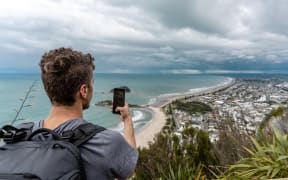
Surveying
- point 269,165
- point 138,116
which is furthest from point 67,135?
point 138,116

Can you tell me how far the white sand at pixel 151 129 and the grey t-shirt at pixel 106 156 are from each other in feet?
69.8

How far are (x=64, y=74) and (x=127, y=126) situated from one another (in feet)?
1.41

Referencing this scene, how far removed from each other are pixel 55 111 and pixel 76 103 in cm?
10

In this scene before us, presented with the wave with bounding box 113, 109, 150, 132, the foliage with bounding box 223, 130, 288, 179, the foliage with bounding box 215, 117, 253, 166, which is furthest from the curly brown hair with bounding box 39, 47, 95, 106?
the wave with bounding box 113, 109, 150, 132

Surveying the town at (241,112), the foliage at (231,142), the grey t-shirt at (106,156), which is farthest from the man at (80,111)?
the town at (241,112)

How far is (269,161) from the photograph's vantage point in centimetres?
273

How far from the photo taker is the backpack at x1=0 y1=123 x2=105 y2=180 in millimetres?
991

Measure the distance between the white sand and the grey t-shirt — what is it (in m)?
21.3

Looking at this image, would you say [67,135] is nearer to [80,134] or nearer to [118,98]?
[80,134]

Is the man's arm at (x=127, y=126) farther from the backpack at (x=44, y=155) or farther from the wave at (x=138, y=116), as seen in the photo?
the wave at (x=138, y=116)

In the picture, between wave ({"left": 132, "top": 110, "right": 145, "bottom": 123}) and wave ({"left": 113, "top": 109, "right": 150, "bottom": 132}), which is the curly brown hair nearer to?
wave ({"left": 113, "top": 109, "right": 150, "bottom": 132})

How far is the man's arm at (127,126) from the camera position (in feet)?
4.36

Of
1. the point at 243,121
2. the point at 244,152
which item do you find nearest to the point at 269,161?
the point at 244,152

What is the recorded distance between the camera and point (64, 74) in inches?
46.3
